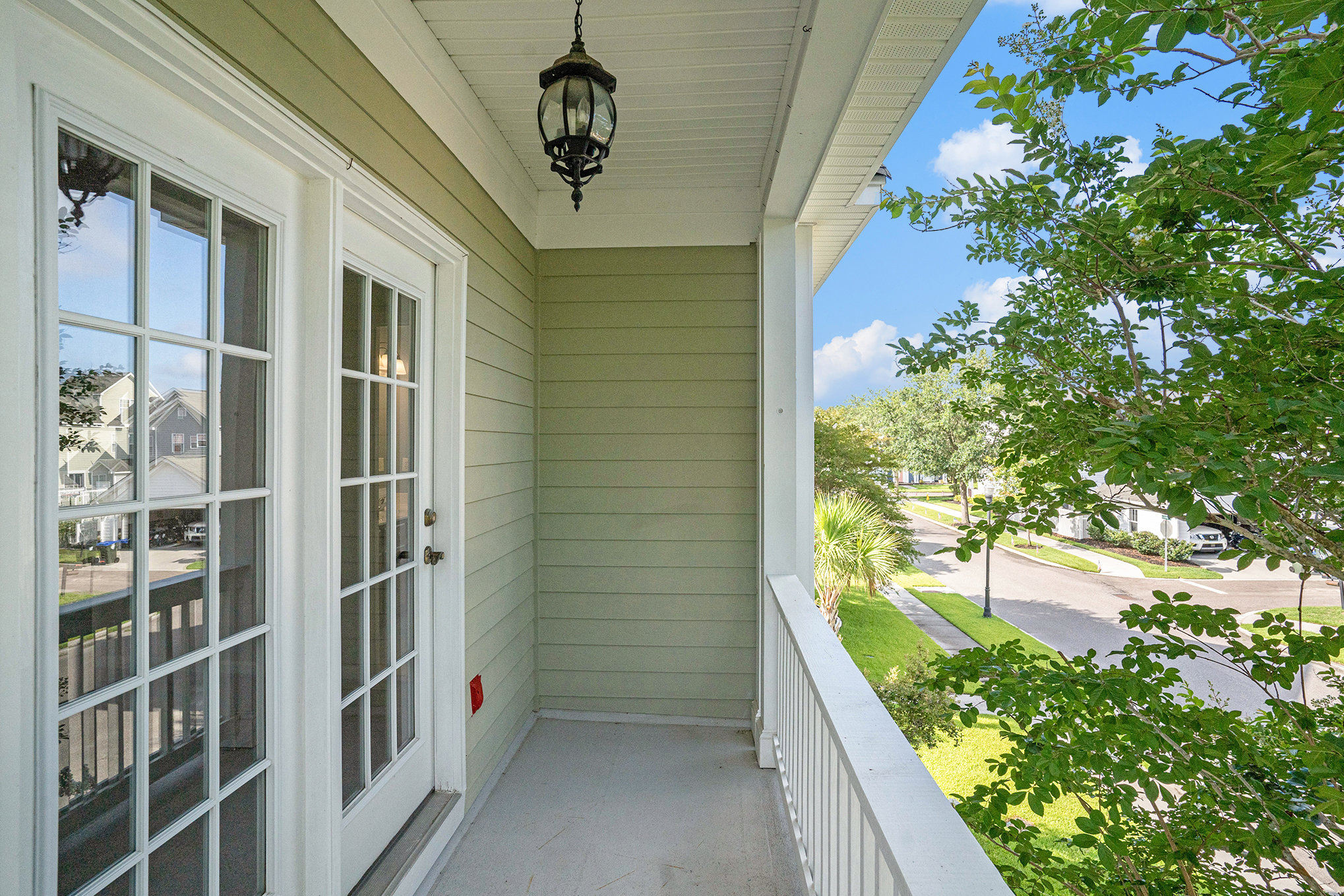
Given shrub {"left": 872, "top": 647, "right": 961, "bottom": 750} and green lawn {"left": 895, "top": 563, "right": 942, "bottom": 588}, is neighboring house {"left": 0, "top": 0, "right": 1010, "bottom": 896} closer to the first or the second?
shrub {"left": 872, "top": 647, "right": 961, "bottom": 750}

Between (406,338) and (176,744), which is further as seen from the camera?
(406,338)

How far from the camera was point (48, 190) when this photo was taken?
3.14 ft

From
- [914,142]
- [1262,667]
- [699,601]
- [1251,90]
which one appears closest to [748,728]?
[699,601]

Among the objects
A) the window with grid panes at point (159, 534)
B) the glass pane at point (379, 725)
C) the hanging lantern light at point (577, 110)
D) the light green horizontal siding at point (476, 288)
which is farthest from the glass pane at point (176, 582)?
the hanging lantern light at point (577, 110)

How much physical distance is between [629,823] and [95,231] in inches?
92.8

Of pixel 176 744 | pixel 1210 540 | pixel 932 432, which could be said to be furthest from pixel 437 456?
pixel 932 432

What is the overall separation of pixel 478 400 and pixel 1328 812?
2516 millimetres

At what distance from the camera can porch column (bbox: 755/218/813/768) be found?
2.84 metres

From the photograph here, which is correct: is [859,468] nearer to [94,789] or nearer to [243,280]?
[243,280]

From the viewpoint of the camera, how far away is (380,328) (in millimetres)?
1972

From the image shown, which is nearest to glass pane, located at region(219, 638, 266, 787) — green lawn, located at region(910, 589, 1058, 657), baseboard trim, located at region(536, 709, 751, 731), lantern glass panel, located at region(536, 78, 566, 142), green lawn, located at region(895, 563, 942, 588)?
lantern glass panel, located at region(536, 78, 566, 142)

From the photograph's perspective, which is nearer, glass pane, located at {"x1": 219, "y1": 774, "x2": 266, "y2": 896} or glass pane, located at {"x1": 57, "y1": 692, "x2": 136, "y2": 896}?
glass pane, located at {"x1": 57, "y1": 692, "x2": 136, "y2": 896}

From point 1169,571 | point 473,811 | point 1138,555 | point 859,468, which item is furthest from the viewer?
point 859,468

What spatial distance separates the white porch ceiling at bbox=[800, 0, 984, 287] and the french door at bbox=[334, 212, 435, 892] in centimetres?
151
